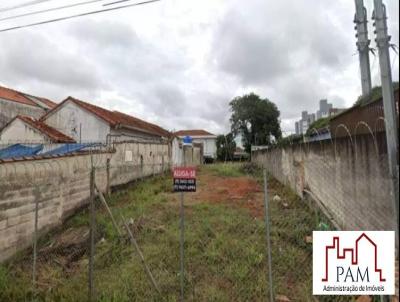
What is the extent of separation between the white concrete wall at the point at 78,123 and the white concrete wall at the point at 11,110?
4616 millimetres

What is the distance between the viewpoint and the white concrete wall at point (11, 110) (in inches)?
910

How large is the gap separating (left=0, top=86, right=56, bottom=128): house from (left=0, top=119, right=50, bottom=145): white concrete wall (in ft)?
17.5

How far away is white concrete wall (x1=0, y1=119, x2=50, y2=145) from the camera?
60.0ft

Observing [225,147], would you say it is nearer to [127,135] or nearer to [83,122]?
[127,135]

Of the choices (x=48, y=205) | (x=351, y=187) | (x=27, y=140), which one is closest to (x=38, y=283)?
(x=48, y=205)

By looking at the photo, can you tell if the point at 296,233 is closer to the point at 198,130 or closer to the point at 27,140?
the point at 27,140

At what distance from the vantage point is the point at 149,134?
25.0m

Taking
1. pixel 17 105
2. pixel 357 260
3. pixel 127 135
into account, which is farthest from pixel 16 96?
pixel 357 260

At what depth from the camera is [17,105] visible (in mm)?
24469

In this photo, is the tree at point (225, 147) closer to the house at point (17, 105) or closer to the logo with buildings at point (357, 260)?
the house at point (17, 105)

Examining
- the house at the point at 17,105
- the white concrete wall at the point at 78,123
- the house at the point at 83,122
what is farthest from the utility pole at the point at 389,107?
the house at the point at 17,105

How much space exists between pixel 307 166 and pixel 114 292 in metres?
6.01

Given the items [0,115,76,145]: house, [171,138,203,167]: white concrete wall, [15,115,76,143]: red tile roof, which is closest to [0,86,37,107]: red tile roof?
[0,115,76,145]: house

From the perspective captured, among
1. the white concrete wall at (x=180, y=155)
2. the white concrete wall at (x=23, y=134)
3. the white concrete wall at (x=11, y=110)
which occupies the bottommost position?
the white concrete wall at (x=180, y=155)
